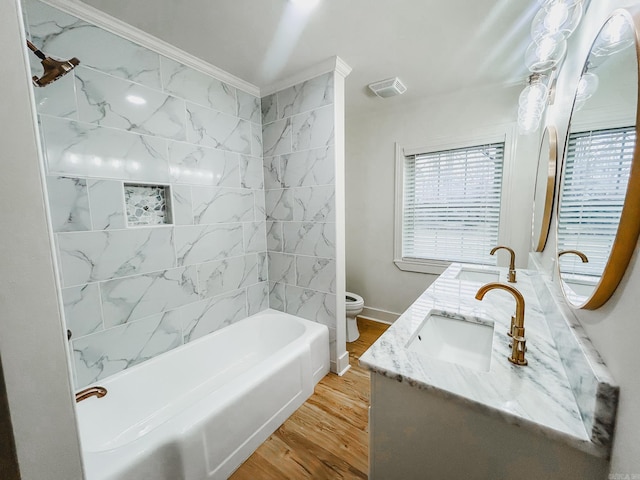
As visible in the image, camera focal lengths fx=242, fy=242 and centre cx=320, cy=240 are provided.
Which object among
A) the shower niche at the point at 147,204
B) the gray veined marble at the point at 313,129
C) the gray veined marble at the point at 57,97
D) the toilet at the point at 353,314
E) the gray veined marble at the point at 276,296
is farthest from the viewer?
the toilet at the point at 353,314

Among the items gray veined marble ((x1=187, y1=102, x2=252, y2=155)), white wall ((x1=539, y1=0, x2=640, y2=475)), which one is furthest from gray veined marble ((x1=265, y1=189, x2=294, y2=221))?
white wall ((x1=539, y1=0, x2=640, y2=475))

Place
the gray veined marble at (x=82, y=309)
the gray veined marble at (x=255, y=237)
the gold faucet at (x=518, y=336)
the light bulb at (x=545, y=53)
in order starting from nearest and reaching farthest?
1. the gold faucet at (x=518, y=336)
2. the light bulb at (x=545, y=53)
3. the gray veined marble at (x=82, y=309)
4. the gray veined marble at (x=255, y=237)

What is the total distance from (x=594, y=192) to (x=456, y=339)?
2.60ft

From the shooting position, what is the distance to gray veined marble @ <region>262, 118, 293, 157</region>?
2144 mm

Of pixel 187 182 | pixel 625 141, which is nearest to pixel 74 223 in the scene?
pixel 187 182

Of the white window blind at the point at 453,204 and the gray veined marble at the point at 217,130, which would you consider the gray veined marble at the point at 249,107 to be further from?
the white window blind at the point at 453,204

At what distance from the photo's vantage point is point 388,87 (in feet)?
6.94

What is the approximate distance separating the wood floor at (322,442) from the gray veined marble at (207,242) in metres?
1.32

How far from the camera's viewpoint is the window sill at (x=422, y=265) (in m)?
2.56

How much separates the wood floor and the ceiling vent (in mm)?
2517

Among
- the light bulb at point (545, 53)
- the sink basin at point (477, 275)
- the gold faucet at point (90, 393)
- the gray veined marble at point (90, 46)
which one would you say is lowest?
the gold faucet at point (90, 393)

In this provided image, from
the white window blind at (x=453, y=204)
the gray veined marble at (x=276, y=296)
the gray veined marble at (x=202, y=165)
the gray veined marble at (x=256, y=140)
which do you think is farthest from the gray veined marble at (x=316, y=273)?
the white window blind at (x=453, y=204)

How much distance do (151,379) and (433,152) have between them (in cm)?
309

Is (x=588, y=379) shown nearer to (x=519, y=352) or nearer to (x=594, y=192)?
(x=519, y=352)
